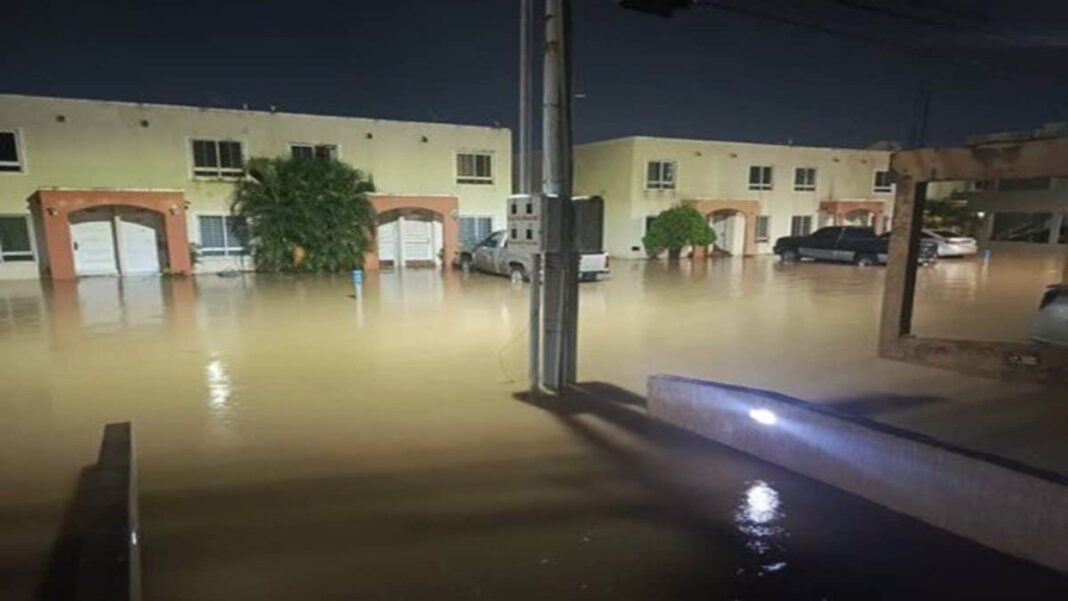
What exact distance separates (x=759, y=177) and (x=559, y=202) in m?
27.5

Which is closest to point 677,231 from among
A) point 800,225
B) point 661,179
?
point 661,179

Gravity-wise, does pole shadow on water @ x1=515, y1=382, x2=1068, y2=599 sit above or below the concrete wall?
below

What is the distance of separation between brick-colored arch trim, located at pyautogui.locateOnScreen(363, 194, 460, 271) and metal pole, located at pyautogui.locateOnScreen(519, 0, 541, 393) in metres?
16.5

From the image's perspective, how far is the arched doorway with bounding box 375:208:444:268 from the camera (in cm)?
2405

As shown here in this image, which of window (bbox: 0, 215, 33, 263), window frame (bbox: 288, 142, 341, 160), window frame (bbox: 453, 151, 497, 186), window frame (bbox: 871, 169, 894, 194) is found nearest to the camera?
window (bbox: 0, 215, 33, 263)

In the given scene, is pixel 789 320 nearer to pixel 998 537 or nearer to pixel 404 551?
pixel 998 537

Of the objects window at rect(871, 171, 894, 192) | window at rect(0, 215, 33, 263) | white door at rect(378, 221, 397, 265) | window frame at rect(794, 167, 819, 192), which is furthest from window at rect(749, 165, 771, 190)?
window at rect(0, 215, 33, 263)

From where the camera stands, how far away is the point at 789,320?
12336mm

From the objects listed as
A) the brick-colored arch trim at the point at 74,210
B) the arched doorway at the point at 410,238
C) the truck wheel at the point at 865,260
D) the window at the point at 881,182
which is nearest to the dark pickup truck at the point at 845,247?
the truck wheel at the point at 865,260

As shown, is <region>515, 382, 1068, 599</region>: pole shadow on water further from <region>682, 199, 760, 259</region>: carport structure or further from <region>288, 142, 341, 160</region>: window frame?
<region>682, 199, 760, 259</region>: carport structure

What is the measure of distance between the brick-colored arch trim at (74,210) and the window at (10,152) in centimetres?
102

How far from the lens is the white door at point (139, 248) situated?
21047mm

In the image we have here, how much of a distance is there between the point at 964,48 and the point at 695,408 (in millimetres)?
13251

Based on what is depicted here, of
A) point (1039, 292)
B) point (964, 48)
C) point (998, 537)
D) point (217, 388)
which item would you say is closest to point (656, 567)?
point (998, 537)
